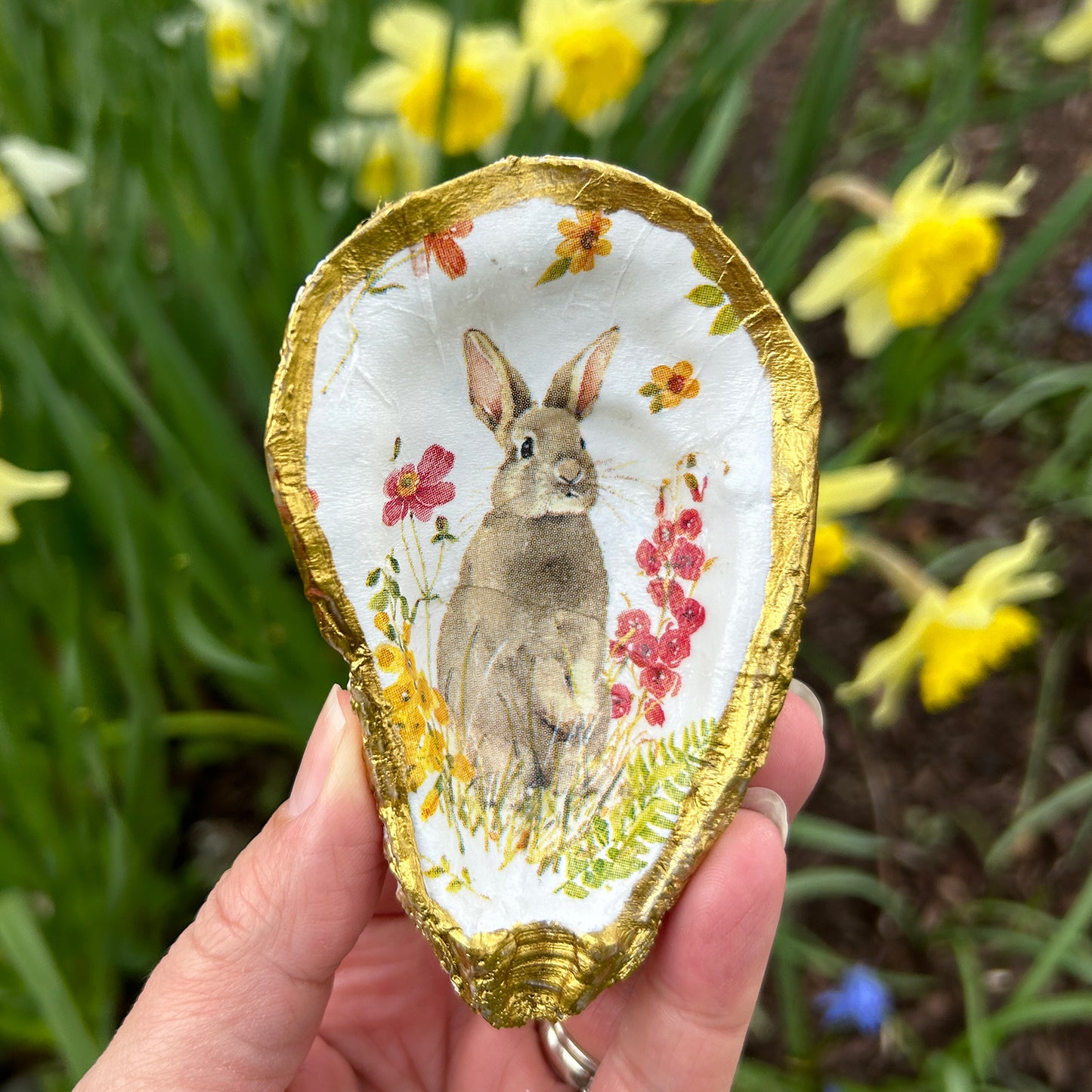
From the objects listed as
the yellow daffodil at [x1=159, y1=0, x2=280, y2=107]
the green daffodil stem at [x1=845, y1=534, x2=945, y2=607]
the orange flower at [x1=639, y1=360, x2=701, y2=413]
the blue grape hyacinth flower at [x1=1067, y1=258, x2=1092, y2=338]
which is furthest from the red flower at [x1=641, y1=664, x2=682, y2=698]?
the blue grape hyacinth flower at [x1=1067, y1=258, x2=1092, y2=338]

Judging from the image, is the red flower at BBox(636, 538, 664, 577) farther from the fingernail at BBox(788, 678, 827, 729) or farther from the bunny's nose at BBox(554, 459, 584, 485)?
the fingernail at BBox(788, 678, 827, 729)

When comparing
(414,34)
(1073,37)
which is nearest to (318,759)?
(414,34)

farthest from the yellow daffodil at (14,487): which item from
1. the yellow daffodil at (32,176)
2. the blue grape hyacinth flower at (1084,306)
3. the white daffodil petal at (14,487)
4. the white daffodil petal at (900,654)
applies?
the blue grape hyacinth flower at (1084,306)

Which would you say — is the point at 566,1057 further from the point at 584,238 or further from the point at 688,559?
the point at 584,238

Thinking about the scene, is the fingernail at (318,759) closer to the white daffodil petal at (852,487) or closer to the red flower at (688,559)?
the red flower at (688,559)

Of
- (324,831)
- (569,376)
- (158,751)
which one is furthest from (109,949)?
(569,376)

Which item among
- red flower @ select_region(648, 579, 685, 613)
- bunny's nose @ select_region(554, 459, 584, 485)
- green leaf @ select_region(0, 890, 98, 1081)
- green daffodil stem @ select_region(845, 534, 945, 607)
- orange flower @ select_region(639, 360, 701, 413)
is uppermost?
orange flower @ select_region(639, 360, 701, 413)
